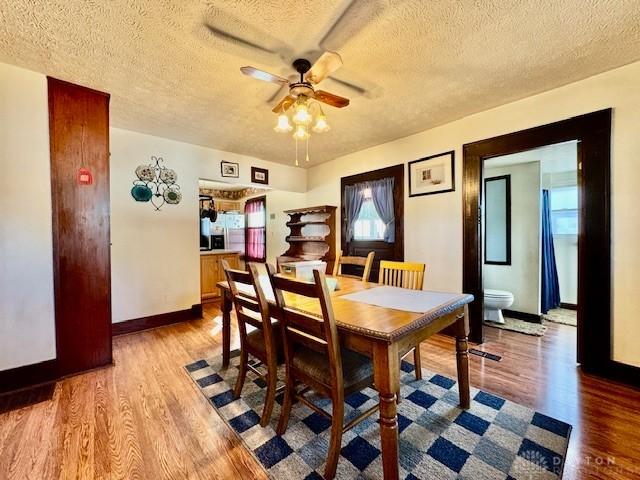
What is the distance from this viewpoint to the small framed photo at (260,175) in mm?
4289

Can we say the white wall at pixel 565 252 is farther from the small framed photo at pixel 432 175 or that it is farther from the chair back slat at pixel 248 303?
the chair back slat at pixel 248 303

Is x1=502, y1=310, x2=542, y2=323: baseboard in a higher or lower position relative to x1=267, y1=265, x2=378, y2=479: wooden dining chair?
lower

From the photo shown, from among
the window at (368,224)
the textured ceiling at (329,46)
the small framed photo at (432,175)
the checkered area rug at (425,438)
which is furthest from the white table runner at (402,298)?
the window at (368,224)

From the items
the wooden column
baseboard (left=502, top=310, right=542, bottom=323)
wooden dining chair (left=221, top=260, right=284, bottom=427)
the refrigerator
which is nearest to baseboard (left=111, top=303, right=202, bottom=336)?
the wooden column

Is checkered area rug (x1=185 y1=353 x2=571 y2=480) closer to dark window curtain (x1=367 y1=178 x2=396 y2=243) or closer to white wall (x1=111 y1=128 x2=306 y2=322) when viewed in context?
white wall (x1=111 y1=128 x2=306 y2=322)

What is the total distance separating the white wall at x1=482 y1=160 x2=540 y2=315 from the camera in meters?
3.58

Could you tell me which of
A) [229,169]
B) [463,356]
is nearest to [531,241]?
[463,356]

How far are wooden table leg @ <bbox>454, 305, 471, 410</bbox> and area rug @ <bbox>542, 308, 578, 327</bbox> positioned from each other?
270 centimetres

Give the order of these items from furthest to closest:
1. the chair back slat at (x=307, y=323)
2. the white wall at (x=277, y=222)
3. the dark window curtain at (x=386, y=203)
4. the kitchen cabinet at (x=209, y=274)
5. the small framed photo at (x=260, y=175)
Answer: the white wall at (x=277, y=222) → the kitchen cabinet at (x=209, y=274) → the small framed photo at (x=260, y=175) → the dark window curtain at (x=386, y=203) → the chair back slat at (x=307, y=323)

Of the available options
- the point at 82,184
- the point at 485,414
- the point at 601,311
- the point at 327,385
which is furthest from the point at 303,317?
the point at 601,311

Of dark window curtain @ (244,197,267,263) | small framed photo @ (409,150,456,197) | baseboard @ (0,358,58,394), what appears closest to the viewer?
baseboard @ (0,358,58,394)

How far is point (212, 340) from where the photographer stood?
9.64 ft

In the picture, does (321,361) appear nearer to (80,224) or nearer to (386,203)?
(80,224)

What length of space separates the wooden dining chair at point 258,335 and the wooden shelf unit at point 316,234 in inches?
98.2
